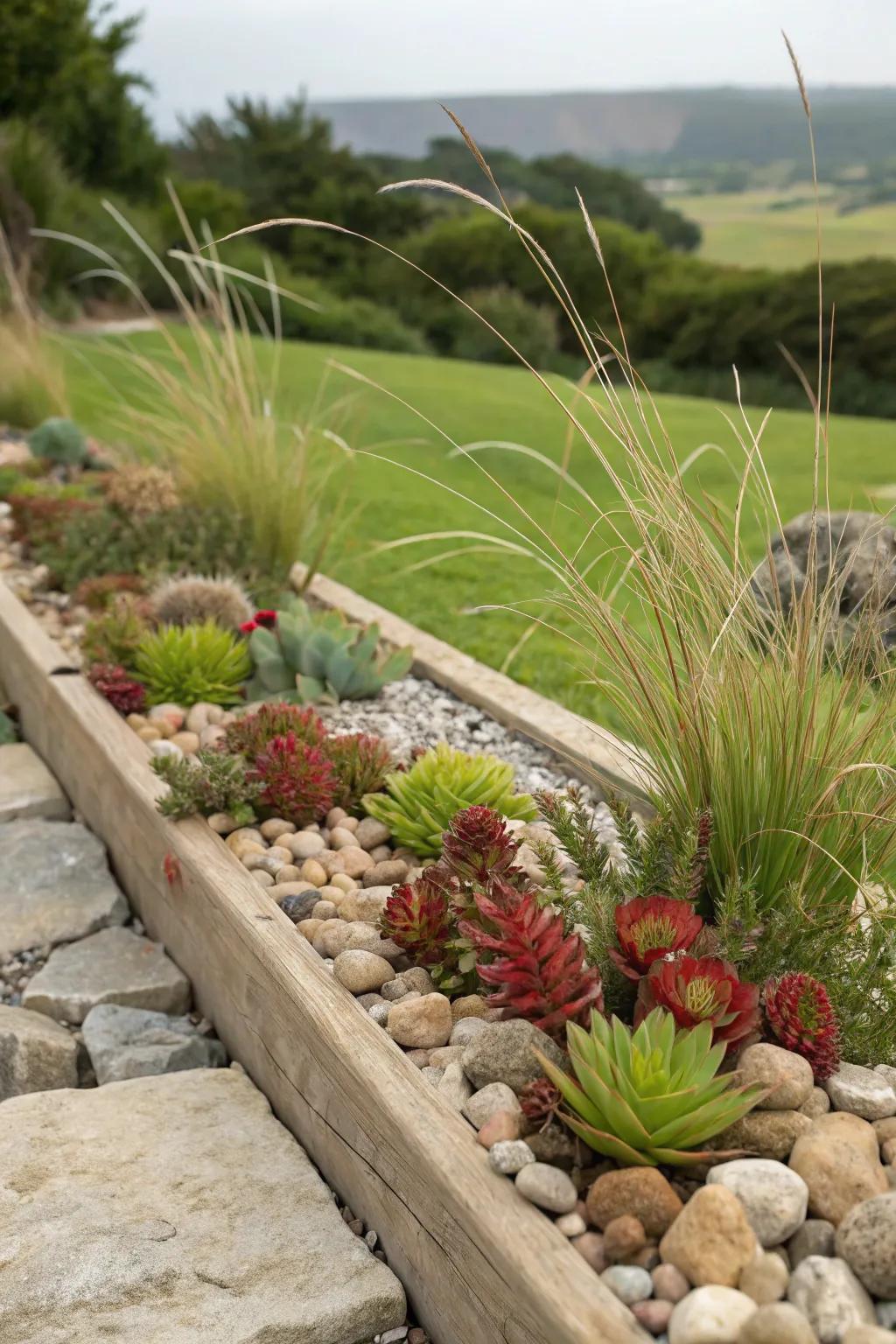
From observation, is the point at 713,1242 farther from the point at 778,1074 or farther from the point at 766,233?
the point at 766,233

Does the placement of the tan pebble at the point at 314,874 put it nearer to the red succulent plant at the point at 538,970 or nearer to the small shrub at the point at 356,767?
the small shrub at the point at 356,767

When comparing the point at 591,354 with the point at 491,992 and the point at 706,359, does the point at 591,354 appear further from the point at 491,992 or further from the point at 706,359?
the point at 706,359

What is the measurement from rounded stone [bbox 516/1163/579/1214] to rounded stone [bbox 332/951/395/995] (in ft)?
1.84

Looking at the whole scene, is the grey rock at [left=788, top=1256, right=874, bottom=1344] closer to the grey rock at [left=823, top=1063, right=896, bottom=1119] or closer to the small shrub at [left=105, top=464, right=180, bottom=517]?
the grey rock at [left=823, top=1063, right=896, bottom=1119]

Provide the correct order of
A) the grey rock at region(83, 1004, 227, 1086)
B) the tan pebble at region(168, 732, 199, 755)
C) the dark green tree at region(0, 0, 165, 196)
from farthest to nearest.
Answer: the dark green tree at region(0, 0, 165, 196)
the tan pebble at region(168, 732, 199, 755)
the grey rock at region(83, 1004, 227, 1086)

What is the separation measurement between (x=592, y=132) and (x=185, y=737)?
158ft

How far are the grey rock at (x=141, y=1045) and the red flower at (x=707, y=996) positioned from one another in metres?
1.06

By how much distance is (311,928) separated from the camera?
6.85ft

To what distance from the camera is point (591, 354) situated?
66.7 inches

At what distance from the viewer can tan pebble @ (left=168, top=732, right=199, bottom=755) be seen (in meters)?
2.89

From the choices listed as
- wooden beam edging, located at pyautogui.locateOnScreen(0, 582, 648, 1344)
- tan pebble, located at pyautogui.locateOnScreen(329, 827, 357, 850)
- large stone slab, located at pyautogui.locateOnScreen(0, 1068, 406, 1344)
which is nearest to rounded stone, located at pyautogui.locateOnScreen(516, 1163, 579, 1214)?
wooden beam edging, located at pyautogui.locateOnScreen(0, 582, 648, 1344)

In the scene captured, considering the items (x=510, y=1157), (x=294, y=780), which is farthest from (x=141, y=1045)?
(x=510, y=1157)

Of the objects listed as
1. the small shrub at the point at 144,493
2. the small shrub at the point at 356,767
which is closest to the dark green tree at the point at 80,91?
the small shrub at the point at 144,493

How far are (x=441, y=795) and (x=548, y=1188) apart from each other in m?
1.04
